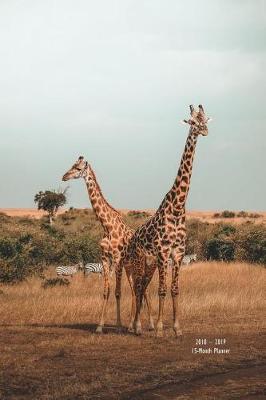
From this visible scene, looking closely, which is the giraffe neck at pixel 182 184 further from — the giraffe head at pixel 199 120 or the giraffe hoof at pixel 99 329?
the giraffe hoof at pixel 99 329

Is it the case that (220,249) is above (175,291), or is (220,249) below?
above

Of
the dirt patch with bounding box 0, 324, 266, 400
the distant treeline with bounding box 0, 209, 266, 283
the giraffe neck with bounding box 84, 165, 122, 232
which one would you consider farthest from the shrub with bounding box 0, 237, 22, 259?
the dirt patch with bounding box 0, 324, 266, 400

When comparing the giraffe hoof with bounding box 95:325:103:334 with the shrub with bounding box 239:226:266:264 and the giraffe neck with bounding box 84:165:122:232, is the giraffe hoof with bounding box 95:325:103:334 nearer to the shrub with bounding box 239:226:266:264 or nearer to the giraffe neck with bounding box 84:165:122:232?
the giraffe neck with bounding box 84:165:122:232

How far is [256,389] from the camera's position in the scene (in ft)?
25.0

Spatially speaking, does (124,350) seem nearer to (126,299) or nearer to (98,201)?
(98,201)

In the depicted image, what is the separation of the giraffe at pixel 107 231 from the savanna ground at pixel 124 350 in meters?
0.63

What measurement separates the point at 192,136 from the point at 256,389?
18.7ft

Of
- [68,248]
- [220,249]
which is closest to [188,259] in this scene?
[220,249]

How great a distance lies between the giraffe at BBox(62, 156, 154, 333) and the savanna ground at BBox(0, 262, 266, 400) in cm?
63

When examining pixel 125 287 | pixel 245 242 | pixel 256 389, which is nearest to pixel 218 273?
pixel 125 287

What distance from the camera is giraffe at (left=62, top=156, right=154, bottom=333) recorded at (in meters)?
12.7

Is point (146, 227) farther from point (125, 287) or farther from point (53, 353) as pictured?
point (125, 287)

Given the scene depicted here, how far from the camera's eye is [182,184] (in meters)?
12.3

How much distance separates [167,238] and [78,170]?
8.13ft
